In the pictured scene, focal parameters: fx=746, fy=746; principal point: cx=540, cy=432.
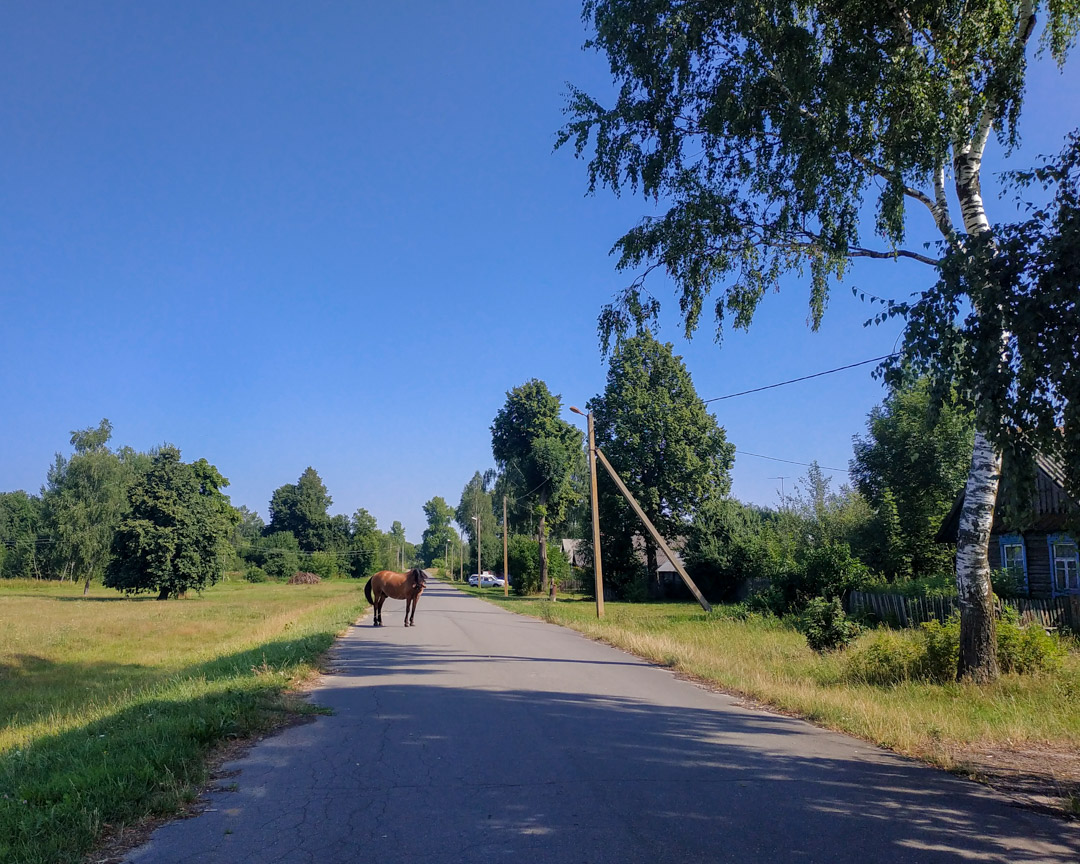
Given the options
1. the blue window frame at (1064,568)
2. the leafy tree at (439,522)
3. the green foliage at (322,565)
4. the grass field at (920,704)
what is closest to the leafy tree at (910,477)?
the blue window frame at (1064,568)

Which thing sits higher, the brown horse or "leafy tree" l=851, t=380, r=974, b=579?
"leafy tree" l=851, t=380, r=974, b=579

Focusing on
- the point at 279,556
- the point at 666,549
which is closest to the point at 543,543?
the point at 666,549

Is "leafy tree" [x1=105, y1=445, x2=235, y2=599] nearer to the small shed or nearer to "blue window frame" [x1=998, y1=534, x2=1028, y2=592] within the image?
the small shed

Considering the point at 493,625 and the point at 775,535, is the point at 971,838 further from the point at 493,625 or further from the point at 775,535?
the point at 775,535

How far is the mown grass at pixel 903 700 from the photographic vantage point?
25.7 ft

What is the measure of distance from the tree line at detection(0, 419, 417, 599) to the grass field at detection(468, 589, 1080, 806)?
45.4 m

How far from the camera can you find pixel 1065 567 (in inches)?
857

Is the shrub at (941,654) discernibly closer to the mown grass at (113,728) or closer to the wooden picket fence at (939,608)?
the wooden picket fence at (939,608)

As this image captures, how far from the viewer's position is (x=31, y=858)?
432cm

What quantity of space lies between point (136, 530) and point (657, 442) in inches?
1391

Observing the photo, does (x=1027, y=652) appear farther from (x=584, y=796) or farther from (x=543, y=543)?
(x=543, y=543)

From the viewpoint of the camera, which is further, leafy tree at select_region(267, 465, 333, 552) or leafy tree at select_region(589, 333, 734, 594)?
leafy tree at select_region(267, 465, 333, 552)

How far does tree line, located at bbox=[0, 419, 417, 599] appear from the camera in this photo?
52000mm

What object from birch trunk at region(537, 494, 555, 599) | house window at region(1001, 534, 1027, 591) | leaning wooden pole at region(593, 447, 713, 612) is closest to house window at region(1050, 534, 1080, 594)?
house window at region(1001, 534, 1027, 591)
